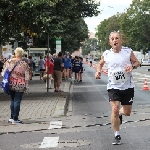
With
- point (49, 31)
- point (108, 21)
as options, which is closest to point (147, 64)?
point (108, 21)

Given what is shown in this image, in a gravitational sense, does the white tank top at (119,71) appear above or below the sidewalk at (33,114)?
above

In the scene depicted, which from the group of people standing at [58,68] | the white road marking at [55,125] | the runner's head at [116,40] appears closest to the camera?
the runner's head at [116,40]

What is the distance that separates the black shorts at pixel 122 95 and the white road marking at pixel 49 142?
1.16 metres

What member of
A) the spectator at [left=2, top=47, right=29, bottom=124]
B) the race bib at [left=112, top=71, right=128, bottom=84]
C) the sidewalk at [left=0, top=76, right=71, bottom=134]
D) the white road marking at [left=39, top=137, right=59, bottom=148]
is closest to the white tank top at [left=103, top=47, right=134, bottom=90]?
the race bib at [left=112, top=71, right=128, bottom=84]

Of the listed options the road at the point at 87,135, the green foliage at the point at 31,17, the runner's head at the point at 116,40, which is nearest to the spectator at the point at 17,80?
the road at the point at 87,135

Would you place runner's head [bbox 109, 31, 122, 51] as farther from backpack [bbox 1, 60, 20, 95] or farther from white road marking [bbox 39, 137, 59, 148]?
backpack [bbox 1, 60, 20, 95]

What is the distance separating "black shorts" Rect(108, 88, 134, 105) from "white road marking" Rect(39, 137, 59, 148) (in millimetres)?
1164

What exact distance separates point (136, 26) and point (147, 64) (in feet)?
63.7

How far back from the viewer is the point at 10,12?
63.9 ft

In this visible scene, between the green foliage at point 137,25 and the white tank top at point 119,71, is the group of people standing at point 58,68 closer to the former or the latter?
the white tank top at point 119,71

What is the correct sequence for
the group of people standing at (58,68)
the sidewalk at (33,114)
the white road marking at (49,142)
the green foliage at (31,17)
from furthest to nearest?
the group of people standing at (58,68)
the green foliage at (31,17)
the sidewalk at (33,114)
the white road marking at (49,142)

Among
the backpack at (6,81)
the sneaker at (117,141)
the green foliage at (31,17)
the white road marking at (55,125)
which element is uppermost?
the green foliage at (31,17)

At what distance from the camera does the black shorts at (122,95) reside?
9.25m

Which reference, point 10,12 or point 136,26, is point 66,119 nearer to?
point 10,12
